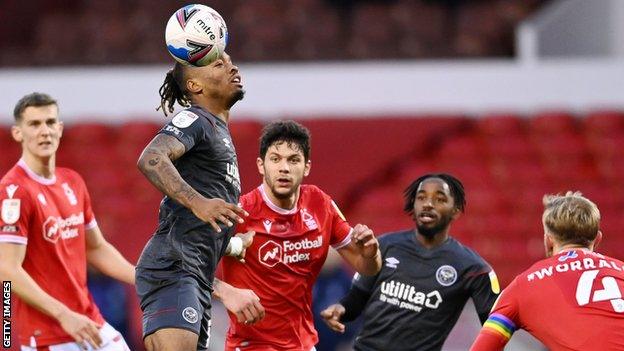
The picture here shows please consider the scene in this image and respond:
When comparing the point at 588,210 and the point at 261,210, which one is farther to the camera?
the point at 261,210

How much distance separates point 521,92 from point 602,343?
981cm

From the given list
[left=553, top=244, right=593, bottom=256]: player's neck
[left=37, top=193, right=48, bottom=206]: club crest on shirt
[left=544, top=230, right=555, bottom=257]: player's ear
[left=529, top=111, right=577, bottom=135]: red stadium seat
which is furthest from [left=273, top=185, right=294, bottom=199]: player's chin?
[left=529, top=111, right=577, bottom=135]: red stadium seat

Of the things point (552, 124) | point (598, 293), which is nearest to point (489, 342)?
point (598, 293)

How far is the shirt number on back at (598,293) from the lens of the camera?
17.9ft

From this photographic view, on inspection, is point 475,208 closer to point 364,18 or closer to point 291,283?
point 364,18

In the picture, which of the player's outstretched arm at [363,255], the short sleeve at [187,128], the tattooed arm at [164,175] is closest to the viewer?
the tattooed arm at [164,175]

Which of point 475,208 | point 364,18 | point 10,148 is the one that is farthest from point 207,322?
point 364,18

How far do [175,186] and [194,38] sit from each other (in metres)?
0.95

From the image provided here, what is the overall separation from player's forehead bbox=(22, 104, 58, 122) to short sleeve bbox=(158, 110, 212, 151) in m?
1.64

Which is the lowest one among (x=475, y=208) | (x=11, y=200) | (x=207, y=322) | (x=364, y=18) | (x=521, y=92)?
(x=207, y=322)

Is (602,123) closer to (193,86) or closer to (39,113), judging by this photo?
(39,113)

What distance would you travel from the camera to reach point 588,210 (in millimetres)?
5613

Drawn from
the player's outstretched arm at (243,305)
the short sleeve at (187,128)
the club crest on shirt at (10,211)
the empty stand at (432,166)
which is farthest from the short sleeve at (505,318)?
the empty stand at (432,166)

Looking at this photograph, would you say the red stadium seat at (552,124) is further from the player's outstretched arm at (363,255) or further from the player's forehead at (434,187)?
the player's outstretched arm at (363,255)
